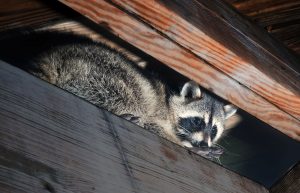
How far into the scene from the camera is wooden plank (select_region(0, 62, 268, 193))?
1.02m

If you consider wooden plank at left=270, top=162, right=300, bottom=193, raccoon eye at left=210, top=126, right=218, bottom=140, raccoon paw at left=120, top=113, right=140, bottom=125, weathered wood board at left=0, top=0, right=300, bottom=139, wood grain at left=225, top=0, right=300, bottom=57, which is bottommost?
raccoon eye at left=210, top=126, right=218, bottom=140

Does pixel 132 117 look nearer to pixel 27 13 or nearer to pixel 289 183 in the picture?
pixel 27 13

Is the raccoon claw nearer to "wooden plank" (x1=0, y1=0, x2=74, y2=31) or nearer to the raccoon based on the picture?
the raccoon

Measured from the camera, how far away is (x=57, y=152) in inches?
43.6

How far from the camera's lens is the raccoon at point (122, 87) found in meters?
3.00

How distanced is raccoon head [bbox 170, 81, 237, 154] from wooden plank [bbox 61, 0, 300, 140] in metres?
2.16

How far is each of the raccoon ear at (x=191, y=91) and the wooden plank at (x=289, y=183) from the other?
2.25m

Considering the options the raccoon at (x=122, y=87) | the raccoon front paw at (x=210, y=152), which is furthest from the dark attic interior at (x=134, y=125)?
the raccoon front paw at (x=210, y=152)

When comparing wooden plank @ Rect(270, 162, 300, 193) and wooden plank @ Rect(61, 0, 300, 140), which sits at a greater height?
wooden plank @ Rect(61, 0, 300, 140)

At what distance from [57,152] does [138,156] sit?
0.31 meters

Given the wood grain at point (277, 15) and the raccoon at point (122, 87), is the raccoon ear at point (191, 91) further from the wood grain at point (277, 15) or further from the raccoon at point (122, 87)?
the wood grain at point (277, 15)

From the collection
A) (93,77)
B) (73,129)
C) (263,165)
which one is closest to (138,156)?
(73,129)

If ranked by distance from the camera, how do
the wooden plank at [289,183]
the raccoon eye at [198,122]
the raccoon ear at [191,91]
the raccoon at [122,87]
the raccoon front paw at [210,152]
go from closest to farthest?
the wooden plank at [289,183]
the raccoon at [122,87]
the raccoon front paw at [210,152]
the raccoon ear at [191,91]
the raccoon eye at [198,122]

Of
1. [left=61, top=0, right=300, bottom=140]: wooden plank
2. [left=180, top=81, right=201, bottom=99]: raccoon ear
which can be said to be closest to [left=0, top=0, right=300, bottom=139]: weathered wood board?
[left=61, top=0, right=300, bottom=140]: wooden plank
